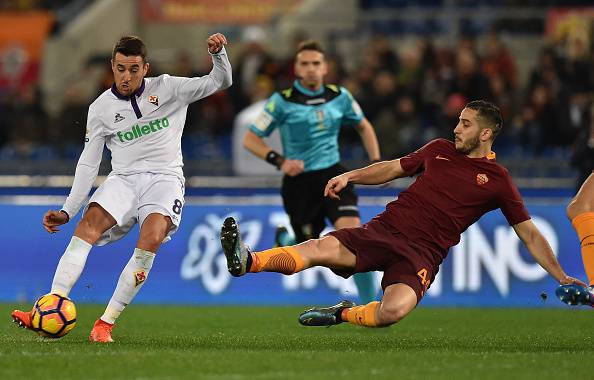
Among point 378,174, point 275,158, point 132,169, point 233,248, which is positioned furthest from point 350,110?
point 233,248

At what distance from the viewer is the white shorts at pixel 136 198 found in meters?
8.86

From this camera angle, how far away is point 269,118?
11.7 m

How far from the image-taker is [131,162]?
29.9ft

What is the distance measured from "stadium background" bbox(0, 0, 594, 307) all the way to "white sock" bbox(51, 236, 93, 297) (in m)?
3.03

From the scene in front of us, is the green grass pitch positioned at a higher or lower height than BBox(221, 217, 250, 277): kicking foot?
lower

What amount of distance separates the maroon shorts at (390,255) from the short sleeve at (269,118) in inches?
115

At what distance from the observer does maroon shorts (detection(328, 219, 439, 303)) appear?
28.8ft

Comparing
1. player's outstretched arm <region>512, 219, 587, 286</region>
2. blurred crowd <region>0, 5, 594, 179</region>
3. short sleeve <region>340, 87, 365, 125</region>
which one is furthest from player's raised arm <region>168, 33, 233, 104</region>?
blurred crowd <region>0, 5, 594, 179</region>

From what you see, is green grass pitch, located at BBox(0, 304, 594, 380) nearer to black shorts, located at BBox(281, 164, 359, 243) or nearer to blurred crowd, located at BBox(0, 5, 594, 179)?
black shorts, located at BBox(281, 164, 359, 243)

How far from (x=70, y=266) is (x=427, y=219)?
2619 millimetres

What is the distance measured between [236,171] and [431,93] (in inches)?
141

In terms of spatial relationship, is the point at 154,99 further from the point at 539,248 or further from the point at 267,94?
the point at 267,94

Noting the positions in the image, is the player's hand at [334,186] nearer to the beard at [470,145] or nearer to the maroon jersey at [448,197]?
the maroon jersey at [448,197]

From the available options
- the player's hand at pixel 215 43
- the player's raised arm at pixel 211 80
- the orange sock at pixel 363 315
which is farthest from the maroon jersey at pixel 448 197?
the player's hand at pixel 215 43
